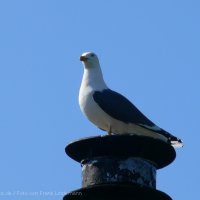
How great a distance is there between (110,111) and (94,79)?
58cm

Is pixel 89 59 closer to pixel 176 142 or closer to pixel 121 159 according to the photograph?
pixel 176 142

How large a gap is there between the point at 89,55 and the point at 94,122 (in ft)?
4.50

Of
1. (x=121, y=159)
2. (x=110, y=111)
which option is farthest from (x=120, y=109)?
(x=121, y=159)

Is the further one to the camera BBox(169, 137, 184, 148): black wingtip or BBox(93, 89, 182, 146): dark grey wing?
BBox(93, 89, 182, 146): dark grey wing

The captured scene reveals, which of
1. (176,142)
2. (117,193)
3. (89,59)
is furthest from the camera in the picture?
(89,59)

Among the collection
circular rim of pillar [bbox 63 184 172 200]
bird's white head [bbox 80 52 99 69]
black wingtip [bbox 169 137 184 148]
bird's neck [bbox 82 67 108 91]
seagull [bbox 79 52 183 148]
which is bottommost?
circular rim of pillar [bbox 63 184 172 200]

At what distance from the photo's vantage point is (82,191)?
548cm

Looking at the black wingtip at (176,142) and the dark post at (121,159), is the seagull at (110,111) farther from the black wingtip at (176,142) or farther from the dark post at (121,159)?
the dark post at (121,159)

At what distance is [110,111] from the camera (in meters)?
9.66

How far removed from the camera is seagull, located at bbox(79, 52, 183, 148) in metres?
9.47

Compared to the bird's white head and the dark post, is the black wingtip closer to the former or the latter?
the bird's white head

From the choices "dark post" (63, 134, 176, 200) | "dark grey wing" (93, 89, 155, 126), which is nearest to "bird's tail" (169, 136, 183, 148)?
"dark grey wing" (93, 89, 155, 126)

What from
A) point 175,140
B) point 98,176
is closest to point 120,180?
point 98,176

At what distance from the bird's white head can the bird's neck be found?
15 centimetres
